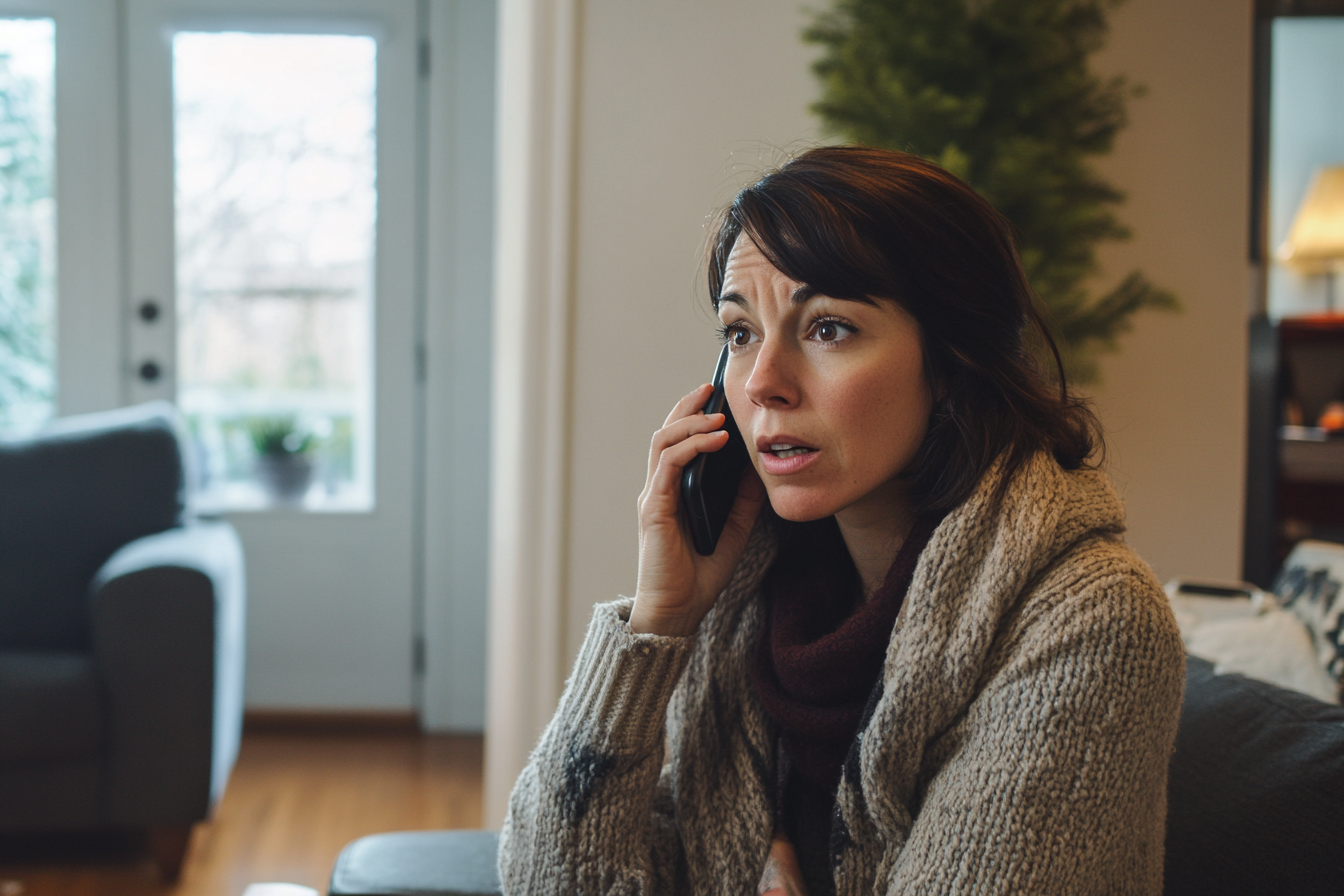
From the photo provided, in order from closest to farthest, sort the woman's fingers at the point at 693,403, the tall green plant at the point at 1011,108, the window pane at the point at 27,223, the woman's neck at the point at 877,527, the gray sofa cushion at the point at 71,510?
the woman's neck at the point at 877,527 < the woman's fingers at the point at 693,403 < the tall green plant at the point at 1011,108 < the gray sofa cushion at the point at 71,510 < the window pane at the point at 27,223

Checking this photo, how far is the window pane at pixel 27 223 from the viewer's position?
293cm

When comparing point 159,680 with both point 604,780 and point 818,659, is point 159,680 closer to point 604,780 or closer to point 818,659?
point 604,780

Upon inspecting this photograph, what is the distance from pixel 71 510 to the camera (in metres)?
2.24

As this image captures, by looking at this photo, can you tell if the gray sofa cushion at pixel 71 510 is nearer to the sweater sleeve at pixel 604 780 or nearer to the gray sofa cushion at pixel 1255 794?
the sweater sleeve at pixel 604 780

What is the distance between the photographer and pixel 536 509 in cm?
194

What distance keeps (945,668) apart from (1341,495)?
95.4 inches

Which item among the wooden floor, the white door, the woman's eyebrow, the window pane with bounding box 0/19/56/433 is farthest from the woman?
the window pane with bounding box 0/19/56/433

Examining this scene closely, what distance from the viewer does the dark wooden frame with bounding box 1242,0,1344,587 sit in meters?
2.24

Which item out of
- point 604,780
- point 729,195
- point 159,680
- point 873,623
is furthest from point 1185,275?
point 159,680

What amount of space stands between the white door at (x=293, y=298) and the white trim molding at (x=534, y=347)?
1141 millimetres

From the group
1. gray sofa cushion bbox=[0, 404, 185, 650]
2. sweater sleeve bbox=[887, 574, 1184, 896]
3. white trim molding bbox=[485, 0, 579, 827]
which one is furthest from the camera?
gray sofa cushion bbox=[0, 404, 185, 650]

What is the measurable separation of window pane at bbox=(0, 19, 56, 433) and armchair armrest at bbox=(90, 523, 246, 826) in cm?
135

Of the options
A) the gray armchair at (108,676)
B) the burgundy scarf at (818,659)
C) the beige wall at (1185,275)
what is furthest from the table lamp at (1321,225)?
the gray armchair at (108,676)

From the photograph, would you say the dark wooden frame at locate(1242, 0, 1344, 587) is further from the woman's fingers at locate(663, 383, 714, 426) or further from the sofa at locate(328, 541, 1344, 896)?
the woman's fingers at locate(663, 383, 714, 426)
